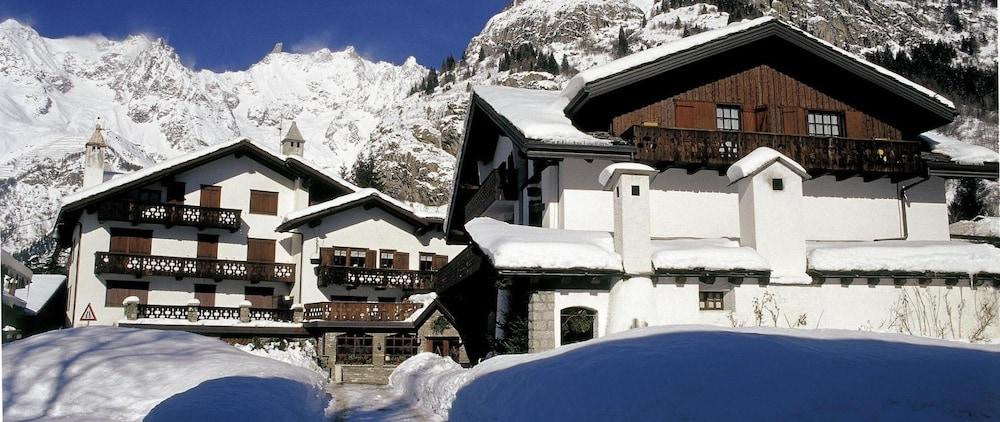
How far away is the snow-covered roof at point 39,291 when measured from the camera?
38544 millimetres

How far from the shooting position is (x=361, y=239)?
127 ft

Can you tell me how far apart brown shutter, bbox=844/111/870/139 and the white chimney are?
8.75m

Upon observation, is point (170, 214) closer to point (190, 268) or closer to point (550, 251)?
point (190, 268)

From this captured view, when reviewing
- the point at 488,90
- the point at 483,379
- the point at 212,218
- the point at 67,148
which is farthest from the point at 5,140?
the point at 483,379

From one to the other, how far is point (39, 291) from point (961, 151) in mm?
41811

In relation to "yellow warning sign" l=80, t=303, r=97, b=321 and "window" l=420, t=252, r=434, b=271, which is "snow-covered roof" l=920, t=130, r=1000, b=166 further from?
"yellow warning sign" l=80, t=303, r=97, b=321

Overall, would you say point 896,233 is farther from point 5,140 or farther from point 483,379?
point 5,140

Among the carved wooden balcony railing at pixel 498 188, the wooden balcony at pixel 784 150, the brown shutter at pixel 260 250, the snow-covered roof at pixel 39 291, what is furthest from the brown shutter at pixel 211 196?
the wooden balcony at pixel 784 150

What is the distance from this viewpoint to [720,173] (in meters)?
22.0

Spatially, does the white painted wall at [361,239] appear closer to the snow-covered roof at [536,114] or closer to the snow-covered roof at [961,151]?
the snow-covered roof at [536,114]

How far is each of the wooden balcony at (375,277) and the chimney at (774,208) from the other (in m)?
20.2

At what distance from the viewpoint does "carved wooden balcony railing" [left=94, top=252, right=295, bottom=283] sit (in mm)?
34906

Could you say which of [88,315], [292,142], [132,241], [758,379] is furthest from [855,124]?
[88,315]

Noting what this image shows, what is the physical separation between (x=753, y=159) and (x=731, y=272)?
119 inches
